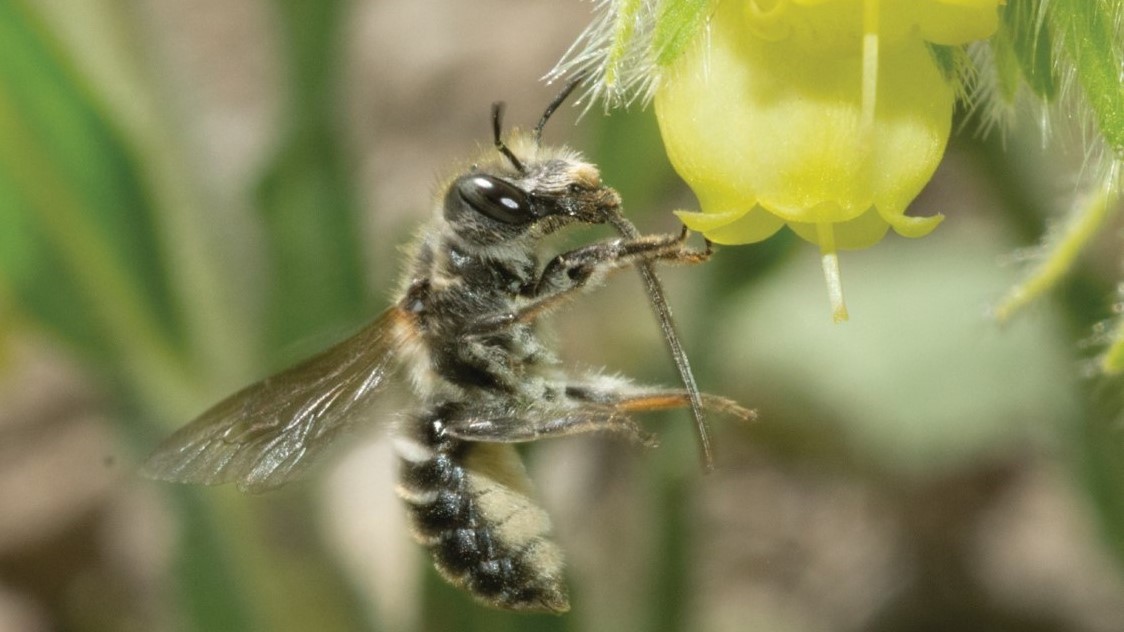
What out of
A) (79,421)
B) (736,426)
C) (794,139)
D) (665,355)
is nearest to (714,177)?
(794,139)

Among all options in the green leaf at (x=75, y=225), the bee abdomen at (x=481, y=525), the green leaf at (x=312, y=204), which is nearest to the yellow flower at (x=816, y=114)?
the bee abdomen at (x=481, y=525)

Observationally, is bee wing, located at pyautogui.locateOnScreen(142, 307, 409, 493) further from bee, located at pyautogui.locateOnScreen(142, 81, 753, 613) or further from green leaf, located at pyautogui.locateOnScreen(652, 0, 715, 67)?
green leaf, located at pyautogui.locateOnScreen(652, 0, 715, 67)

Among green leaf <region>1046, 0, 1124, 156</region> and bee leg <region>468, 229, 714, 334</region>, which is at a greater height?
bee leg <region>468, 229, 714, 334</region>

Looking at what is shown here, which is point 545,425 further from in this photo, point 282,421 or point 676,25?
point 676,25

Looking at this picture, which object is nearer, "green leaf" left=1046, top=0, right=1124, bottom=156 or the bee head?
"green leaf" left=1046, top=0, right=1124, bottom=156

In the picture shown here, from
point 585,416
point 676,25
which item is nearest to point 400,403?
point 585,416

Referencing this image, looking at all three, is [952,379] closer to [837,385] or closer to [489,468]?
[837,385]

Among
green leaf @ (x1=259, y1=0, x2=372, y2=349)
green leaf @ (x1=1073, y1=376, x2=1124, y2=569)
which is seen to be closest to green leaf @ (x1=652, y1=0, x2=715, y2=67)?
green leaf @ (x1=259, y1=0, x2=372, y2=349)

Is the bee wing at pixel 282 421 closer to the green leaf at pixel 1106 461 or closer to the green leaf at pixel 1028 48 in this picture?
the green leaf at pixel 1028 48
